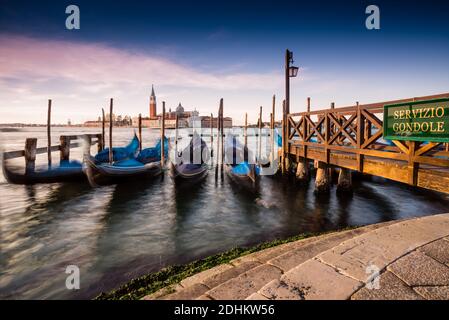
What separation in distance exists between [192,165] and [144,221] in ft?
18.3

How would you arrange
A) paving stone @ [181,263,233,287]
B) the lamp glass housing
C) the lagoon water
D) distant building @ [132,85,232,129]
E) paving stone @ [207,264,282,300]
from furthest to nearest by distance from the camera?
distant building @ [132,85,232,129], the lamp glass housing, the lagoon water, paving stone @ [181,263,233,287], paving stone @ [207,264,282,300]

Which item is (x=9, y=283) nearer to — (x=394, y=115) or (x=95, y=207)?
(x=95, y=207)

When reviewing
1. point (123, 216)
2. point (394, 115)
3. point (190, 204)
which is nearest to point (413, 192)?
point (394, 115)

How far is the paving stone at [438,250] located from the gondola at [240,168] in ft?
27.3

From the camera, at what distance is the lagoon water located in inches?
184

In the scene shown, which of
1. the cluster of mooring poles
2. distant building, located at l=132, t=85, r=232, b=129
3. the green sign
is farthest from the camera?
distant building, located at l=132, t=85, r=232, b=129

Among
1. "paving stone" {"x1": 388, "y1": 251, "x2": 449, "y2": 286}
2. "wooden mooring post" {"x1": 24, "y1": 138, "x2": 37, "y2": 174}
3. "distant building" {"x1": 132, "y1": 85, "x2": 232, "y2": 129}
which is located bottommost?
"paving stone" {"x1": 388, "y1": 251, "x2": 449, "y2": 286}

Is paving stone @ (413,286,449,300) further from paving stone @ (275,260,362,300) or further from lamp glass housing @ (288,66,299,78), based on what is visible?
lamp glass housing @ (288,66,299,78)

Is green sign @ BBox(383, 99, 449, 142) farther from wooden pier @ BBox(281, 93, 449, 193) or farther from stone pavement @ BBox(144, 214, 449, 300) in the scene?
stone pavement @ BBox(144, 214, 449, 300)

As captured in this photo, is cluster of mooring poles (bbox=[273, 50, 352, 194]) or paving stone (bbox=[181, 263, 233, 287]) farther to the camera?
cluster of mooring poles (bbox=[273, 50, 352, 194])

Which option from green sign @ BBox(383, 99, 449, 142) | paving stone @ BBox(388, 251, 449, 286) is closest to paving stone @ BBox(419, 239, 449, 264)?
paving stone @ BBox(388, 251, 449, 286)

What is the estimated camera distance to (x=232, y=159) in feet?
48.1

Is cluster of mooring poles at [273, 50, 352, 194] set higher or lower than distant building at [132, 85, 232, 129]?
lower
